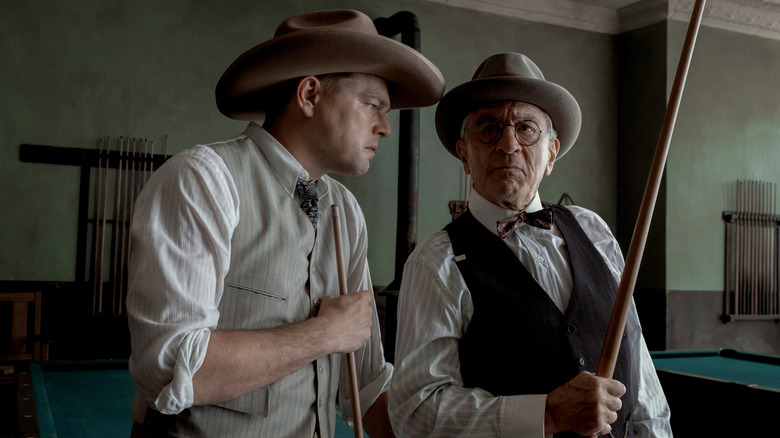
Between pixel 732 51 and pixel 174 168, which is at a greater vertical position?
pixel 732 51

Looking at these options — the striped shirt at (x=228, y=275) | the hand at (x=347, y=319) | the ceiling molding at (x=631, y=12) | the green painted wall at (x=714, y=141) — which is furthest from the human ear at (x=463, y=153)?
the green painted wall at (x=714, y=141)

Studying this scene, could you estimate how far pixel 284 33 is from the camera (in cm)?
159

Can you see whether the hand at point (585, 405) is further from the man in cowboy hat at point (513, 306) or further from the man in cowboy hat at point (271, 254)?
the man in cowboy hat at point (271, 254)

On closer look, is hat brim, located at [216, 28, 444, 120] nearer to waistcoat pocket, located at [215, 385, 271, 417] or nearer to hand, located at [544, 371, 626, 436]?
waistcoat pocket, located at [215, 385, 271, 417]

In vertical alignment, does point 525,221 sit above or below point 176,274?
above

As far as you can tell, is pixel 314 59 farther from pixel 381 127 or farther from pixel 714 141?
pixel 714 141

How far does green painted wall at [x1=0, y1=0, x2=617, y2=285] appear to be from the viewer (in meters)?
4.99

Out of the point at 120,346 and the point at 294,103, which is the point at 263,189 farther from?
the point at 120,346

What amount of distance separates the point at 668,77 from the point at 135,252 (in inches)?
253

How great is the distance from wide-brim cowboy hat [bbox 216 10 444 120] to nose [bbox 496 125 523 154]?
0.24m

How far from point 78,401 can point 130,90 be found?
323 centimetres

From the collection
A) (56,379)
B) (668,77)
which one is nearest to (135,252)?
(56,379)

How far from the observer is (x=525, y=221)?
1.68 meters

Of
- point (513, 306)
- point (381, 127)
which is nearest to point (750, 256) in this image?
point (513, 306)
